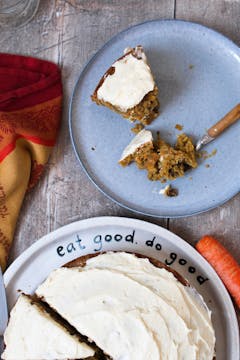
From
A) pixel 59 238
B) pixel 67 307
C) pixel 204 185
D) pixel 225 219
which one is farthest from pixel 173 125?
pixel 67 307

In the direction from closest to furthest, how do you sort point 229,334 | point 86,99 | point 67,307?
point 67,307 → point 229,334 → point 86,99

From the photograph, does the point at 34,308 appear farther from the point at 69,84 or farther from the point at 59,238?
the point at 69,84

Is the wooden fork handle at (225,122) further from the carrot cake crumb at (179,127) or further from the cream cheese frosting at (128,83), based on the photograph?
the cream cheese frosting at (128,83)

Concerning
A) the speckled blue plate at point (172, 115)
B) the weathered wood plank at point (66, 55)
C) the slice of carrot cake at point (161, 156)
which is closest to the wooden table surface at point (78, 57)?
the weathered wood plank at point (66, 55)

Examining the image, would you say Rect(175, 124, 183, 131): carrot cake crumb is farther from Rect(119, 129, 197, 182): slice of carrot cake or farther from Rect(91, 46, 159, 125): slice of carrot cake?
Rect(91, 46, 159, 125): slice of carrot cake

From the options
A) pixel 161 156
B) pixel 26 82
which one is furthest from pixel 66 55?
pixel 161 156
